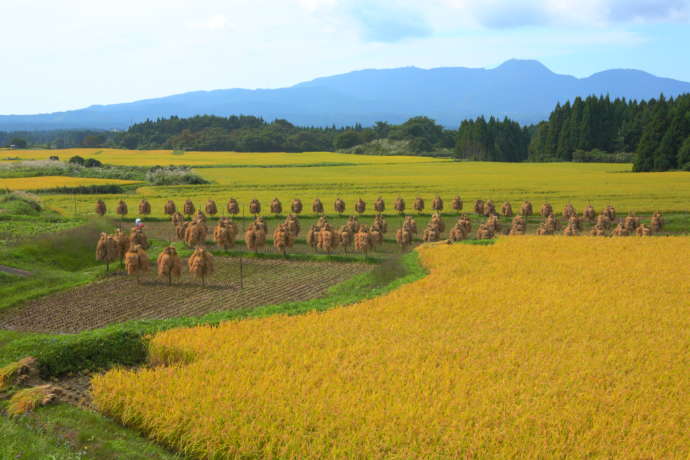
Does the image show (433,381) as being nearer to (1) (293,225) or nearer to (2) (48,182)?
(1) (293,225)

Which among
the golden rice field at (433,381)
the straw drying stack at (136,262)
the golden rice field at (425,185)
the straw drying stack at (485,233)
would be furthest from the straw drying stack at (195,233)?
the golden rice field at (433,381)

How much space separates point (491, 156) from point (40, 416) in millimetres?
133895

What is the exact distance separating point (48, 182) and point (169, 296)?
63370mm

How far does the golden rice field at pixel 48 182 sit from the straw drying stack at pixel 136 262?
5421cm

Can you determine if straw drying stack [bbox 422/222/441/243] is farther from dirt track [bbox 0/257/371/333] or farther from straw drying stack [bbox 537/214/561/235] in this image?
straw drying stack [bbox 537/214/561/235]

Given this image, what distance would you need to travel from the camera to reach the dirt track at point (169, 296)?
25.8 m

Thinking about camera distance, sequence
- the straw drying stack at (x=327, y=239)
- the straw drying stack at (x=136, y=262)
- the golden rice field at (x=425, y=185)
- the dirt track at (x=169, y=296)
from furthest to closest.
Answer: the golden rice field at (x=425, y=185)
the straw drying stack at (x=327, y=239)
the straw drying stack at (x=136, y=262)
the dirt track at (x=169, y=296)

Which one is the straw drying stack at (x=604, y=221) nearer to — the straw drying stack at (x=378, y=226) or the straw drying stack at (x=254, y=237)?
the straw drying stack at (x=378, y=226)

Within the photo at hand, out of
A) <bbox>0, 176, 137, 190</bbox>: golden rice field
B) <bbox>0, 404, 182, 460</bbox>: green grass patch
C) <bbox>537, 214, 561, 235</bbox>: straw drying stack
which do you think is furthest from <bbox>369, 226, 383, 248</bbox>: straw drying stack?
<bbox>0, 176, 137, 190</bbox>: golden rice field

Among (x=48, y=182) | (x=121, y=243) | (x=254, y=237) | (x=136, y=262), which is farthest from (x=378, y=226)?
(x=48, y=182)

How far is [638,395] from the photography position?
45.3 feet

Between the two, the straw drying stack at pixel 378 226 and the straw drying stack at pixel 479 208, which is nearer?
the straw drying stack at pixel 378 226

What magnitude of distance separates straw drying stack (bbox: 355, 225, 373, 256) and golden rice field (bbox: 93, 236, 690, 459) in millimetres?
14186

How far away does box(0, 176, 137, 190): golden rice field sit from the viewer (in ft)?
257
